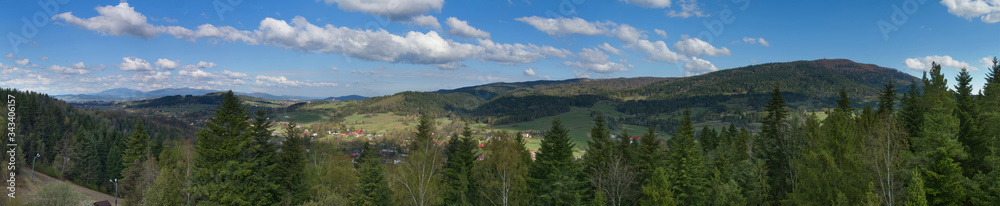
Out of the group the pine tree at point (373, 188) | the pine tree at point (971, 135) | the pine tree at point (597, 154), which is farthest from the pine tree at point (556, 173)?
the pine tree at point (971, 135)

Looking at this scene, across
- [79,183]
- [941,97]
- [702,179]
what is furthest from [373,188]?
[79,183]

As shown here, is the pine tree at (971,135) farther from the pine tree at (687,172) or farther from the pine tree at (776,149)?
the pine tree at (687,172)

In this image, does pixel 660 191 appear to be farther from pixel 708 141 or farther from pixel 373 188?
pixel 708 141

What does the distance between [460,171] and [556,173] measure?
8.85 m

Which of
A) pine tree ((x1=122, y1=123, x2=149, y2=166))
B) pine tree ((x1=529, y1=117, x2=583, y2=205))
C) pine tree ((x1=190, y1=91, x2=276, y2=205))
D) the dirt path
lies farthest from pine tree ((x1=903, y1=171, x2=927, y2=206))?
the dirt path

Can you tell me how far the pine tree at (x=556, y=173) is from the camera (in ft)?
104

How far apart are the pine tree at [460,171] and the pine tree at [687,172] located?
17125 millimetres

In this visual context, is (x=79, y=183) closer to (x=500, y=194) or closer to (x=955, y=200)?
(x=500, y=194)

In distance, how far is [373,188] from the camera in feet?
112

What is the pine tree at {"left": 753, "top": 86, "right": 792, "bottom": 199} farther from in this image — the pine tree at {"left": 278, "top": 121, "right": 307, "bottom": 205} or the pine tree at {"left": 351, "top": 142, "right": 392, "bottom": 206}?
the pine tree at {"left": 278, "top": 121, "right": 307, "bottom": 205}

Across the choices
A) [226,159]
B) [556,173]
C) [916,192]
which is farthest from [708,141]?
[226,159]

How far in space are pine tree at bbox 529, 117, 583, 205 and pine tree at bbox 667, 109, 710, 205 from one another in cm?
780

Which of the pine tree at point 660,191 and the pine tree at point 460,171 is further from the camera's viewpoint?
the pine tree at point 460,171

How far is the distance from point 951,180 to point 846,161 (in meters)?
4.68
